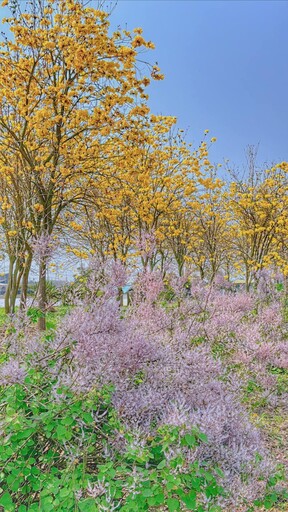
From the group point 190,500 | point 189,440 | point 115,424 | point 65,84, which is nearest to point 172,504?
point 190,500

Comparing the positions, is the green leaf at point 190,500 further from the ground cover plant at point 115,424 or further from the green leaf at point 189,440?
the green leaf at point 189,440

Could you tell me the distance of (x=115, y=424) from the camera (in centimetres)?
178

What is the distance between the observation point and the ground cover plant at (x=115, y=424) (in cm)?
162

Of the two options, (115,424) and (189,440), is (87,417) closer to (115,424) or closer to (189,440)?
(115,424)

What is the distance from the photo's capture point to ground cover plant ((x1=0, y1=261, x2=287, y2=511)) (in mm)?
1624

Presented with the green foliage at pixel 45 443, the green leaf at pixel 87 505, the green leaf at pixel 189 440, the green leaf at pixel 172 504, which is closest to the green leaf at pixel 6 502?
the green foliage at pixel 45 443

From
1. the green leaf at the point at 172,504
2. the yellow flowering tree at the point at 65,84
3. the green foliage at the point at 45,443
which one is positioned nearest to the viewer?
the green leaf at the point at 172,504

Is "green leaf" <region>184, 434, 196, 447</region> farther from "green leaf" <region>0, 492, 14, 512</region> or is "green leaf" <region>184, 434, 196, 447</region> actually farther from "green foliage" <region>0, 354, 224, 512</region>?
"green leaf" <region>0, 492, 14, 512</region>

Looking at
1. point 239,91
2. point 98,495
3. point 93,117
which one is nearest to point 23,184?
point 93,117

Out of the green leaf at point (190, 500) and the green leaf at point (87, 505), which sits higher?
the green leaf at point (87, 505)

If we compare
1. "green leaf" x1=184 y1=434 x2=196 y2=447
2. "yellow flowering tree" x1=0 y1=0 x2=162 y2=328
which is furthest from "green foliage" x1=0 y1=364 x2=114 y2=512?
"yellow flowering tree" x1=0 y1=0 x2=162 y2=328

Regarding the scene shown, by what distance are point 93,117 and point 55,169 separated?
1398 mm

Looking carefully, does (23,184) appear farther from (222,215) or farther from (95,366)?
(222,215)

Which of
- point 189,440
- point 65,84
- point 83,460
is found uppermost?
point 65,84
